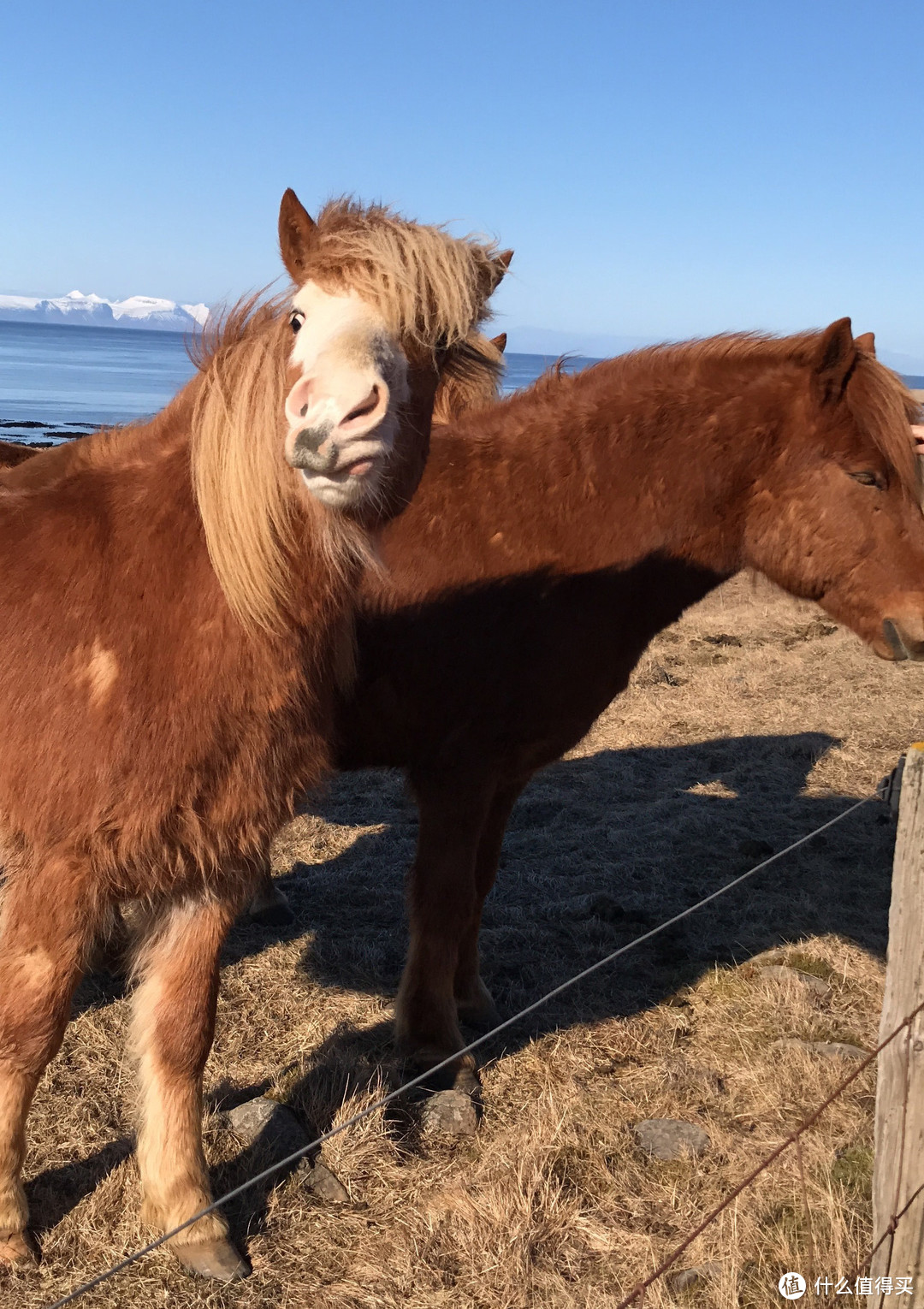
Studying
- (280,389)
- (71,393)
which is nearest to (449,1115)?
(280,389)

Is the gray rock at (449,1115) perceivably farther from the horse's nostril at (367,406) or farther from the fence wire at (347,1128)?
the horse's nostril at (367,406)

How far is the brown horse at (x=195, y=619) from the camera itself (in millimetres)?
1912

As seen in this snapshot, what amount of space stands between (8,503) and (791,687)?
615 cm

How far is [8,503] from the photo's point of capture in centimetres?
231

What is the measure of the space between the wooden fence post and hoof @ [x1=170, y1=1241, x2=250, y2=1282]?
1.39 metres

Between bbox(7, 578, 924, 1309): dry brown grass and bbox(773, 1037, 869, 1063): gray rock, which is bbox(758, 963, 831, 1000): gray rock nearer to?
bbox(7, 578, 924, 1309): dry brown grass

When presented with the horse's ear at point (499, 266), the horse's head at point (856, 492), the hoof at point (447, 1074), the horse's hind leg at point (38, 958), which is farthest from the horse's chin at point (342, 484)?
the hoof at point (447, 1074)

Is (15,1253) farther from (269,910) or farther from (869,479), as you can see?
(869,479)

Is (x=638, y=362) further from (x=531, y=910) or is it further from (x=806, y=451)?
(x=531, y=910)

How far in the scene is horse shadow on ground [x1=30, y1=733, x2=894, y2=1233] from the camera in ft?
10.6

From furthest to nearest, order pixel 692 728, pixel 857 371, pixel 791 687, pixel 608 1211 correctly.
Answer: pixel 791 687 → pixel 692 728 → pixel 857 371 → pixel 608 1211

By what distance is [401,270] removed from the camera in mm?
1820

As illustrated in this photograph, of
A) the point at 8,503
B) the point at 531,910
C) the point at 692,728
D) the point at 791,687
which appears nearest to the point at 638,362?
the point at 8,503

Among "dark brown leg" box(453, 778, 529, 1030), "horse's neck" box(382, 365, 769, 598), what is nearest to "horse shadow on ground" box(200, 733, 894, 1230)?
"dark brown leg" box(453, 778, 529, 1030)
